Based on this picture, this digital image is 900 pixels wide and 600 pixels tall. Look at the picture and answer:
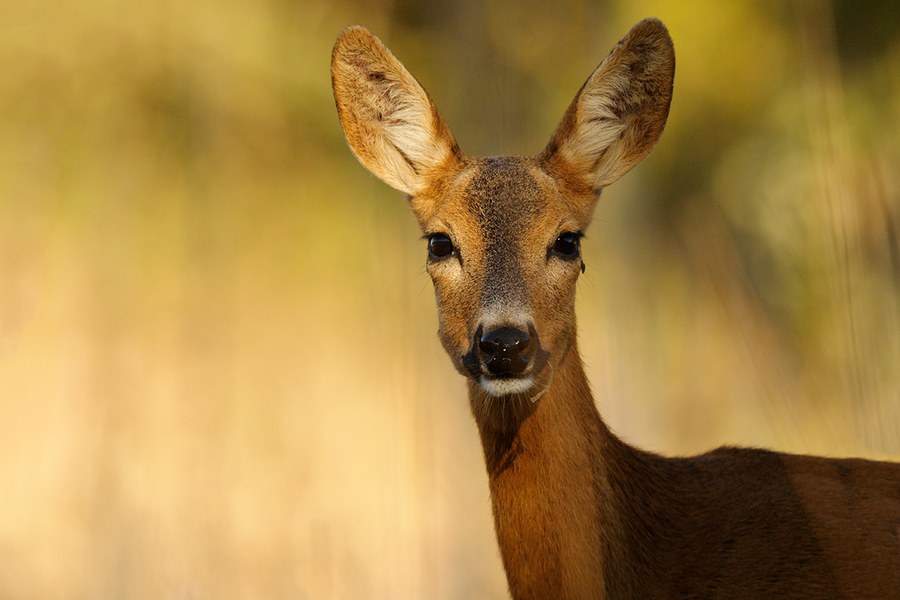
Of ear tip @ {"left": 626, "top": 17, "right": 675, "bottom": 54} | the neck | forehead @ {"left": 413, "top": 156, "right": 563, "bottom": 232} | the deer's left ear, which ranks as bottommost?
the neck

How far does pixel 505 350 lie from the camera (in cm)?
376

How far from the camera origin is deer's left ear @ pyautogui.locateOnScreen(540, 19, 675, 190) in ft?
15.1

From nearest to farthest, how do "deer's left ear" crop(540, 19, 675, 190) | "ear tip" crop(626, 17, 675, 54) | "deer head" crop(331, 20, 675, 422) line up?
"deer head" crop(331, 20, 675, 422) < "ear tip" crop(626, 17, 675, 54) < "deer's left ear" crop(540, 19, 675, 190)

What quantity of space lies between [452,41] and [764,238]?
15.8 ft

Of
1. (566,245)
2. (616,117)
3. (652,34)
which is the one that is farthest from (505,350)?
(652,34)

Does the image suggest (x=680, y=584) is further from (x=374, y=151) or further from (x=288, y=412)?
(x=288, y=412)

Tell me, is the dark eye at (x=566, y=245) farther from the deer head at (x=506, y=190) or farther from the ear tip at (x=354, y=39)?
the ear tip at (x=354, y=39)

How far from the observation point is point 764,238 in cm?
557

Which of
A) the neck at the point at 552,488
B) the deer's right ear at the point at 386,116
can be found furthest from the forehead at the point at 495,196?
the neck at the point at 552,488

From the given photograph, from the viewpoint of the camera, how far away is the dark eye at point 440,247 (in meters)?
4.48

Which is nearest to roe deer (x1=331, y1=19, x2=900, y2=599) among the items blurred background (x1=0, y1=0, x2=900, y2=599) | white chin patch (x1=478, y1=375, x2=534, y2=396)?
white chin patch (x1=478, y1=375, x2=534, y2=396)

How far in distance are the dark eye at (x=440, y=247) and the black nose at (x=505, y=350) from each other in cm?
75

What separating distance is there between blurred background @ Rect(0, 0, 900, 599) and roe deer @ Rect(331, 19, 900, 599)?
1.47 m

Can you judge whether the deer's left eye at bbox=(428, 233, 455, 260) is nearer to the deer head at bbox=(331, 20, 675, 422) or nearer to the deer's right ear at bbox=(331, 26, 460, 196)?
the deer head at bbox=(331, 20, 675, 422)
